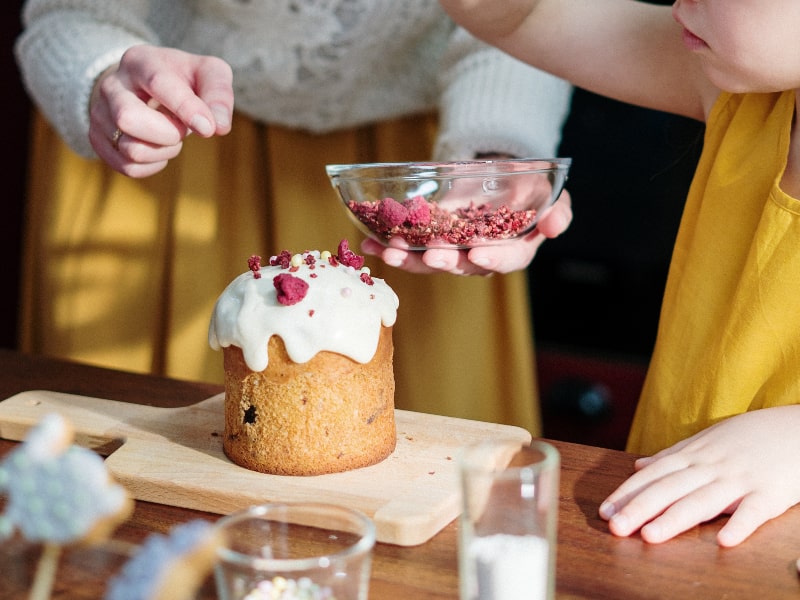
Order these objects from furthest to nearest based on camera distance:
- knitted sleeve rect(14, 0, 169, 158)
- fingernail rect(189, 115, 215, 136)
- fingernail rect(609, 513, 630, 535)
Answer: knitted sleeve rect(14, 0, 169, 158), fingernail rect(189, 115, 215, 136), fingernail rect(609, 513, 630, 535)

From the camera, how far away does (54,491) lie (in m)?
0.42

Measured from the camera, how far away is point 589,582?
27.8 inches

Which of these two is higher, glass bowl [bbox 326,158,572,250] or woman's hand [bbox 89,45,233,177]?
woman's hand [bbox 89,45,233,177]

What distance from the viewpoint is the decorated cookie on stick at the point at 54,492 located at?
1.37 ft

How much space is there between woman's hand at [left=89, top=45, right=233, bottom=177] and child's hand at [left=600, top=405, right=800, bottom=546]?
584mm

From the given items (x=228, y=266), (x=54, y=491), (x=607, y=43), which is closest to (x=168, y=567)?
(x=54, y=491)

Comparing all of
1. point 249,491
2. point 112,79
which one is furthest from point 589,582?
point 112,79

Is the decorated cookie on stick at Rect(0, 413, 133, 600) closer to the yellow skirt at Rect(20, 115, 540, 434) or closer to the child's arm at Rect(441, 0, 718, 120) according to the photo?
the child's arm at Rect(441, 0, 718, 120)

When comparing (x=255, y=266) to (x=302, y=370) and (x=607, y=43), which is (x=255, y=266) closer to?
(x=302, y=370)

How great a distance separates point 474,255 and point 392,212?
12 cm

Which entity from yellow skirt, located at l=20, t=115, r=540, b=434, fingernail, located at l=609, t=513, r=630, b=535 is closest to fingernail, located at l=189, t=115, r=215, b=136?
fingernail, located at l=609, t=513, r=630, b=535

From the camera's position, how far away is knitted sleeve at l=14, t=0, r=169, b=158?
4.64 feet

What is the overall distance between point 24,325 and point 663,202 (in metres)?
1.61

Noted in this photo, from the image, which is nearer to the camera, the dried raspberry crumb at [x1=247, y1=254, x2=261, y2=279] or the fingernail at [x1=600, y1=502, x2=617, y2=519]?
the fingernail at [x1=600, y1=502, x2=617, y2=519]
